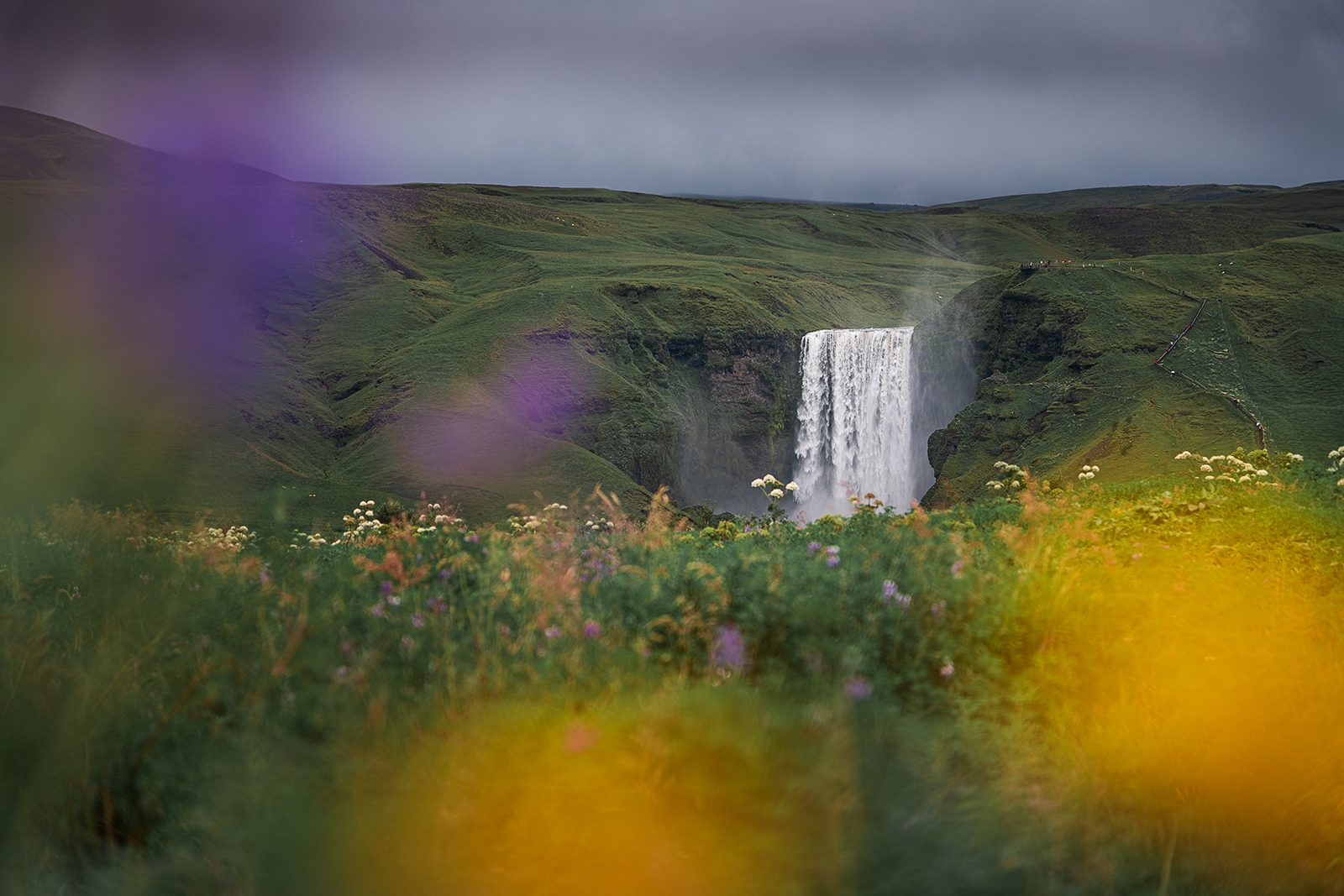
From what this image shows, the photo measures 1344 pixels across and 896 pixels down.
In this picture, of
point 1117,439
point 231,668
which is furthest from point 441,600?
point 1117,439

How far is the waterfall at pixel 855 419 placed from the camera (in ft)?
132

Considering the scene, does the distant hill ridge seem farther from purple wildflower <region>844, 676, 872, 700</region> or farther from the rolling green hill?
purple wildflower <region>844, 676, 872, 700</region>

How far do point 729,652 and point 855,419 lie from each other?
39.1m

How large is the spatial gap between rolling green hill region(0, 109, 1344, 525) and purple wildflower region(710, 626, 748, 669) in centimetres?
1584

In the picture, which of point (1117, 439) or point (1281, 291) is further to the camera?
point (1281, 291)

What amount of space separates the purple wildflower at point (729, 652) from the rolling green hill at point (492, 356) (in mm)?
15835

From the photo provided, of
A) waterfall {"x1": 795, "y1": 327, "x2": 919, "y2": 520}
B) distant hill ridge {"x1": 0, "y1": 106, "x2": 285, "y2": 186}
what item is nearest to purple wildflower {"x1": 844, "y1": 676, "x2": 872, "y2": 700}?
waterfall {"x1": 795, "y1": 327, "x2": 919, "y2": 520}

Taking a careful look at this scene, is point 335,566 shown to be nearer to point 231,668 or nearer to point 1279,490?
point 231,668

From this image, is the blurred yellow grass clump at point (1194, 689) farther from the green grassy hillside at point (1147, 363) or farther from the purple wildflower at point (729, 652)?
→ the green grassy hillside at point (1147, 363)

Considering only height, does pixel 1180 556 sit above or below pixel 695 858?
above

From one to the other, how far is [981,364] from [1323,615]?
34.7 metres

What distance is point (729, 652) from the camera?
3.78 m

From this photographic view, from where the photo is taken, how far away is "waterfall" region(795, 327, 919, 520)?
4012 centimetres

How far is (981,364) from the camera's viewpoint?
125ft
